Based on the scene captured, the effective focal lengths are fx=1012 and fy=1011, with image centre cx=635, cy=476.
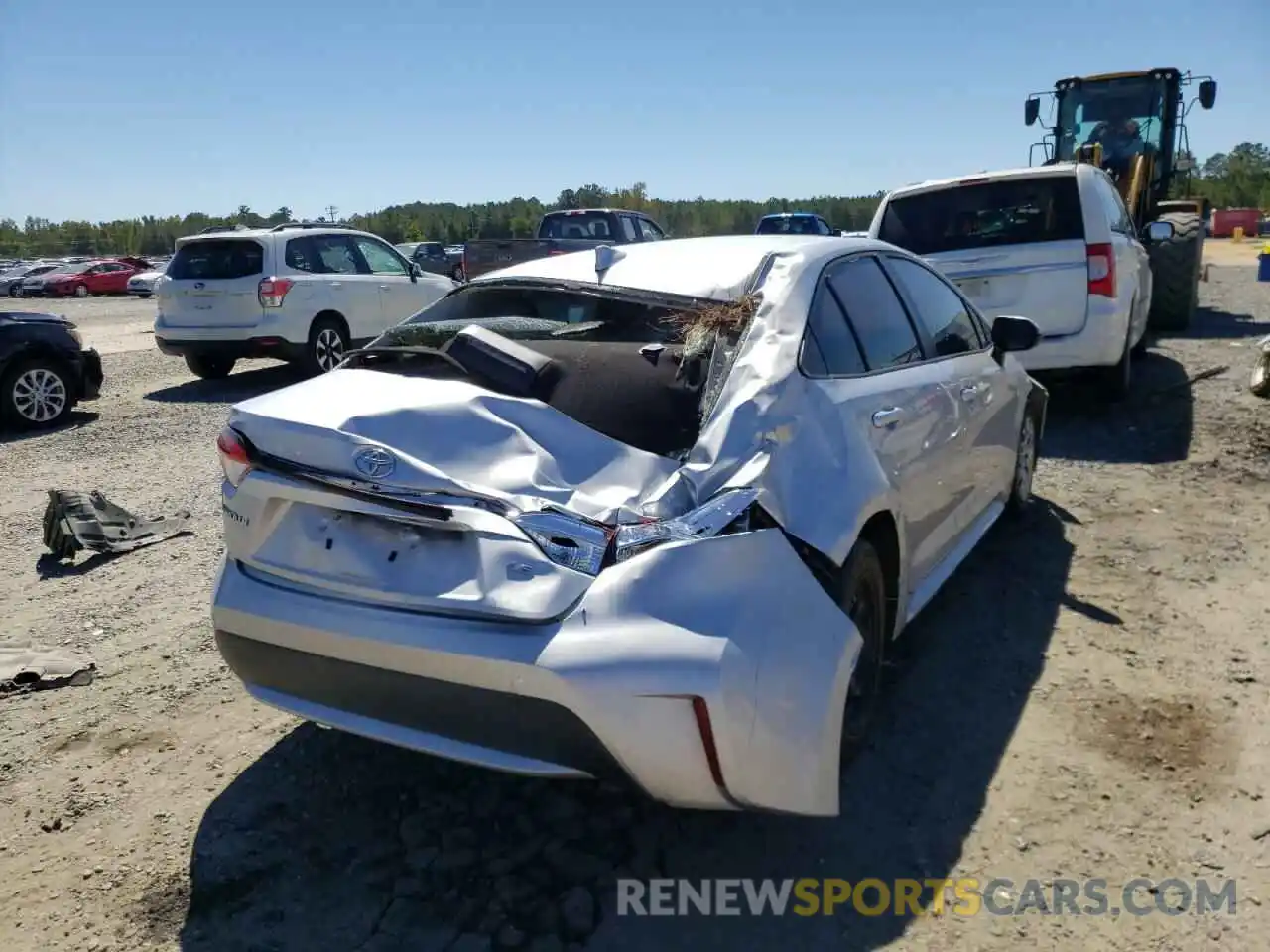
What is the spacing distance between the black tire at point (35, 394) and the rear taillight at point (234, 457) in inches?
312

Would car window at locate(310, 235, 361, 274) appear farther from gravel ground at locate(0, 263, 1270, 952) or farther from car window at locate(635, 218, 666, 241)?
gravel ground at locate(0, 263, 1270, 952)

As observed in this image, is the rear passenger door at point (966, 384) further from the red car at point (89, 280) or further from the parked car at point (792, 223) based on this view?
the red car at point (89, 280)

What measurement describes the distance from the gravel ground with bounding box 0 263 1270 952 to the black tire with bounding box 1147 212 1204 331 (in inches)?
341

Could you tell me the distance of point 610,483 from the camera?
2.71 meters

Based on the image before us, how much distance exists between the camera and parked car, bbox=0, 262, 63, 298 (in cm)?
4169

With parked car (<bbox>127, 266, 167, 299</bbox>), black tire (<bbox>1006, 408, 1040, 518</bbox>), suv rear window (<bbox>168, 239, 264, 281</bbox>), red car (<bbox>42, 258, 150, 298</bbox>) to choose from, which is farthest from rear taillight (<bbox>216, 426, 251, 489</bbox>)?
red car (<bbox>42, 258, 150, 298</bbox>)

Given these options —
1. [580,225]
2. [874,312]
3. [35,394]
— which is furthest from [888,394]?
[580,225]

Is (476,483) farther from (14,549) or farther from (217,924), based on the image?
(14,549)

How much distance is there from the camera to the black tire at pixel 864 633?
120 inches

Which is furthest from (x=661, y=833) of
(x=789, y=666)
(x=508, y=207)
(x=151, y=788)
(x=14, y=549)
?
(x=508, y=207)

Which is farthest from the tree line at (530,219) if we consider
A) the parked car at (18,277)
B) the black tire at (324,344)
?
the black tire at (324,344)

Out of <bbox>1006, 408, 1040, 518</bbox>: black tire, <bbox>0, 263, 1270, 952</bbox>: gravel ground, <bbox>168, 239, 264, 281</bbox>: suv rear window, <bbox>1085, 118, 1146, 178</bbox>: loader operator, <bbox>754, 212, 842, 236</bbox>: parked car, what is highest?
<bbox>1085, 118, 1146, 178</bbox>: loader operator

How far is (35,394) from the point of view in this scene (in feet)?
Result: 31.7

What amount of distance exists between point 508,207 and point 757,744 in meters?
95.1
